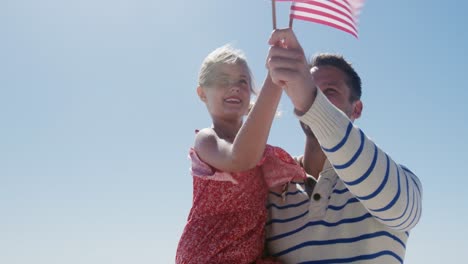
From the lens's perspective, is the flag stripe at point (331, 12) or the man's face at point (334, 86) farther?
the man's face at point (334, 86)

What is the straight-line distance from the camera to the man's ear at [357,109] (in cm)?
618

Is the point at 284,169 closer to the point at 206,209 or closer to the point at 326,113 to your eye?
the point at 206,209

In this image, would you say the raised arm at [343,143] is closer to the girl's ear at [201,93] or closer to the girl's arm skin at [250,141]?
the girl's arm skin at [250,141]

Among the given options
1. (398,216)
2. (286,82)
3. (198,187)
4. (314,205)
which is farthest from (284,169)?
(286,82)

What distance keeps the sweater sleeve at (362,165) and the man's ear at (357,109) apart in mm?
2140

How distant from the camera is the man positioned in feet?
11.5

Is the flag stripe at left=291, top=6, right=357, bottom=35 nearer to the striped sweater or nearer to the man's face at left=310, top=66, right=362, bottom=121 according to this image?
the striped sweater

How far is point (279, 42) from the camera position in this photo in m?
3.49

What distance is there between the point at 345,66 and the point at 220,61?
72.4 inches

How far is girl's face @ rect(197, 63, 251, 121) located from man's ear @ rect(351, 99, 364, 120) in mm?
1748

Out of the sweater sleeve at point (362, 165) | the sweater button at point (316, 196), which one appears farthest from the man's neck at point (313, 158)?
the sweater sleeve at point (362, 165)

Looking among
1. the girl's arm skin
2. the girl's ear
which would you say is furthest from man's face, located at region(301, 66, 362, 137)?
the girl's arm skin

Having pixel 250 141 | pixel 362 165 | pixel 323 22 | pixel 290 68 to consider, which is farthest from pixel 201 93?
pixel 362 165

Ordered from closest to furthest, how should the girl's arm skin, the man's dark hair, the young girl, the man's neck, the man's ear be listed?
the girl's arm skin, the young girl, the man's neck, the man's dark hair, the man's ear
